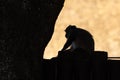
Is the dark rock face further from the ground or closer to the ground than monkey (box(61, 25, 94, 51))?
closer to the ground

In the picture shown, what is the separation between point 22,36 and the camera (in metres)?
5.02

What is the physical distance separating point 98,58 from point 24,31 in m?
1.34

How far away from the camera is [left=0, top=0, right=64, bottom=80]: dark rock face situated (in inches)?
194

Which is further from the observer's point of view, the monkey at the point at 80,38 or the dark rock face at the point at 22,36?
the monkey at the point at 80,38

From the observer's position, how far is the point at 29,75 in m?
5.16

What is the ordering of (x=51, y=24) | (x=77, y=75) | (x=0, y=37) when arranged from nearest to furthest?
1. (x=0, y=37)
2. (x=51, y=24)
3. (x=77, y=75)

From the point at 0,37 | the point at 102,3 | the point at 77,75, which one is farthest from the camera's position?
the point at 102,3

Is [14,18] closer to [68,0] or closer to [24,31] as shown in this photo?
[24,31]

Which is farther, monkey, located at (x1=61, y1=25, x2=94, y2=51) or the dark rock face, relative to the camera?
monkey, located at (x1=61, y1=25, x2=94, y2=51)

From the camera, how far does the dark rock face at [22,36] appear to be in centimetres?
493

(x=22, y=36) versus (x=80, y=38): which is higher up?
(x=80, y=38)

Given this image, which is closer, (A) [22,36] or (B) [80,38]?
(A) [22,36]

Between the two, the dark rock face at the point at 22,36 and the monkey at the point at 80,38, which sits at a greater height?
the monkey at the point at 80,38

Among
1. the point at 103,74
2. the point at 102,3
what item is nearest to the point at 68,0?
the point at 102,3
